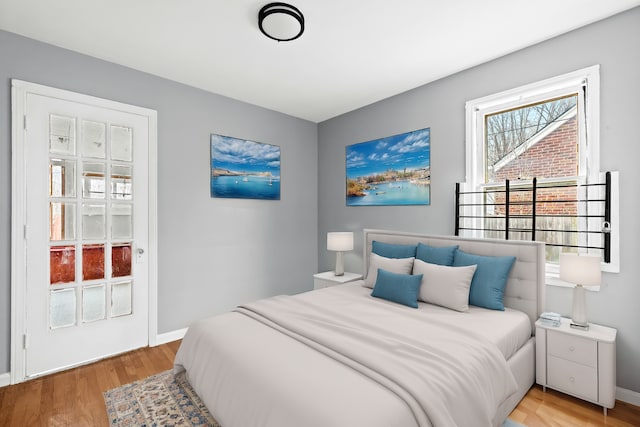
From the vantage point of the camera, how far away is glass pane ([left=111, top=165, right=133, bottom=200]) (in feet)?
9.45

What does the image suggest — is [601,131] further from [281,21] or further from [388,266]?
[281,21]

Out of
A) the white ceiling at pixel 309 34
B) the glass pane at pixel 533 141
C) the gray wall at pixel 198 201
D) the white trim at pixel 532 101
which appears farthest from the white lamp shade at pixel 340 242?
the white ceiling at pixel 309 34

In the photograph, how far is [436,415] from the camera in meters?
1.23

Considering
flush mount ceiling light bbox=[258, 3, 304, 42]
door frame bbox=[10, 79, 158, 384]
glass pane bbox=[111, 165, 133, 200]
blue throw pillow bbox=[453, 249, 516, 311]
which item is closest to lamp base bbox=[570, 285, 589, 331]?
blue throw pillow bbox=[453, 249, 516, 311]

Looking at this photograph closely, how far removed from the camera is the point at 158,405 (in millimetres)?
2115

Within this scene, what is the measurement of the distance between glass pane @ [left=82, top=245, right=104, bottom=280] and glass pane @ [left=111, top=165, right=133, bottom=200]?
496 millimetres

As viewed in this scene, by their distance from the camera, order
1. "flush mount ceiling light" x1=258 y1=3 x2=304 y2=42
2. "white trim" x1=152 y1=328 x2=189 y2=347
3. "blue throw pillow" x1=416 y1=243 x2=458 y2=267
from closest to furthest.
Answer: "flush mount ceiling light" x1=258 y1=3 x2=304 y2=42 < "blue throw pillow" x1=416 y1=243 x2=458 y2=267 < "white trim" x1=152 y1=328 x2=189 y2=347

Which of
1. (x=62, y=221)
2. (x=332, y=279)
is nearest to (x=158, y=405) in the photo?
(x=62, y=221)

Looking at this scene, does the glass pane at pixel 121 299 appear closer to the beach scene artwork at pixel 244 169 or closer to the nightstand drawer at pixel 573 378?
the beach scene artwork at pixel 244 169

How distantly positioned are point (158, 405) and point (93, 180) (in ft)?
6.52

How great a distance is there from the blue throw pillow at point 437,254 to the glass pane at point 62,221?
3.13 meters

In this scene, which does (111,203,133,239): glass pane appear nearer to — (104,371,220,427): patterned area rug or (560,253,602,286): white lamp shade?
(104,371,220,427): patterned area rug

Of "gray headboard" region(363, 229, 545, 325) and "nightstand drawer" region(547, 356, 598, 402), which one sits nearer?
"nightstand drawer" region(547, 356, 598, 402)

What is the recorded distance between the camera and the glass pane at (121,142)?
288cm
